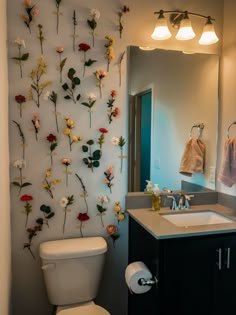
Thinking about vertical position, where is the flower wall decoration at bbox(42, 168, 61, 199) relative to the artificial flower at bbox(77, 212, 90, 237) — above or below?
above

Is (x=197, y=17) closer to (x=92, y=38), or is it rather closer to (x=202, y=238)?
(x=92, y=38)

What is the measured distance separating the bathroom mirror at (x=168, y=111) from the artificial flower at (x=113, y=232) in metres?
0.30

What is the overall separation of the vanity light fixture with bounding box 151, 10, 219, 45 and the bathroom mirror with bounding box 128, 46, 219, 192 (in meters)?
0.13

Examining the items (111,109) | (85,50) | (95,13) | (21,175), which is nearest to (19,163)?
(21,175)

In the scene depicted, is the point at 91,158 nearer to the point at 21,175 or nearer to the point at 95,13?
the point at 21,175

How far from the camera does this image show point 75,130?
6.15 ft

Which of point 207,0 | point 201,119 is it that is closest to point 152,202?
point 201,119

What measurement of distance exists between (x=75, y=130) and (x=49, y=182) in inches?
15.0

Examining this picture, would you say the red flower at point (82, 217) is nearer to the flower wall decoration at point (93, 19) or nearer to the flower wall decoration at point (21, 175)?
the flower wall decoration at point (21, 175)

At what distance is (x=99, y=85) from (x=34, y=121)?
1.60 feet

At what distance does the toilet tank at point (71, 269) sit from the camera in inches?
66.8

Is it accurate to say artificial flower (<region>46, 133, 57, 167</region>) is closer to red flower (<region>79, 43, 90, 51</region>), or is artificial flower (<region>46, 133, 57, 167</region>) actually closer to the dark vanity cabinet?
red flower (<region>79, 43, 90, 51</region>)

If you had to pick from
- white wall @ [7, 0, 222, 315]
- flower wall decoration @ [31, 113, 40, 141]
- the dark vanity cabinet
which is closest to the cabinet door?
the dark vanity cabinet

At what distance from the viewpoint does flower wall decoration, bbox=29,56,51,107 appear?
5.84 ft
